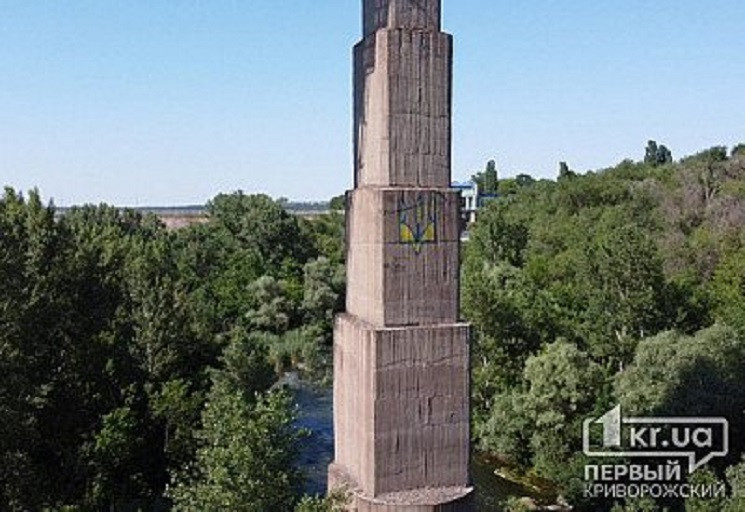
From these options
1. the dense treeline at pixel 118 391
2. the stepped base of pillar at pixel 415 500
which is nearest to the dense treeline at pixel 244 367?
the dense treeline at pixel 118 391

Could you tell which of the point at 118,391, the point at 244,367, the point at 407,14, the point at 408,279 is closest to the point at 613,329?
the point at 244,367

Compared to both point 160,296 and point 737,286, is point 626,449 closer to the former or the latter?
point 160,296

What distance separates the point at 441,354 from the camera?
254 inches

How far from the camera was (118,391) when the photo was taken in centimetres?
1377

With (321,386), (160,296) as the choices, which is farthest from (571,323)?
(160,296)

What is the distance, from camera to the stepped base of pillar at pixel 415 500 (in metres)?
6.39

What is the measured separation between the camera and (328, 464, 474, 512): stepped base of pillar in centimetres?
639

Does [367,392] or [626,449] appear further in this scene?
[626,449]

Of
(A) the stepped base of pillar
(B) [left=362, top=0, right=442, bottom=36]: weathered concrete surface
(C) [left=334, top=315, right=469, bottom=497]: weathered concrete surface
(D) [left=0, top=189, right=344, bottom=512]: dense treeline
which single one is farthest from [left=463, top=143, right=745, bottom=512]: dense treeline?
(B) [left=362, top=0, right=442, bottom=36]: weathered concrete surface

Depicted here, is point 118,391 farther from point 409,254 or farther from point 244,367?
point 409,254

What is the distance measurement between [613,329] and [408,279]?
15108mm

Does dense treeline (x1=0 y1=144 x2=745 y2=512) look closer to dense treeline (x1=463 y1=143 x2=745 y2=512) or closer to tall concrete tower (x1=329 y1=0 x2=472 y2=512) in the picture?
dense treeline (x1=463 y1=143 x2=745 y2=512)

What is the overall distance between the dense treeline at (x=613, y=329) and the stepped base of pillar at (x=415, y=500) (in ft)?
18.2

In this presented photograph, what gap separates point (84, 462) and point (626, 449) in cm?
917
